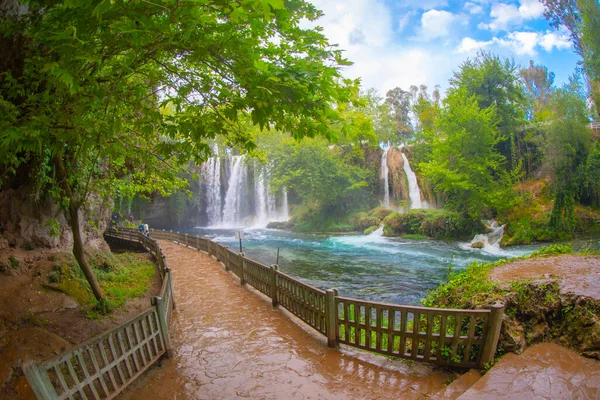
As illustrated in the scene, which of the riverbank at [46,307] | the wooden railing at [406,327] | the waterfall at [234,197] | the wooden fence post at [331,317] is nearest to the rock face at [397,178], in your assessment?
the waterfall at [234,197]

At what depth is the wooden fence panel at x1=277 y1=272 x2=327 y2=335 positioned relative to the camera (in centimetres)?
614

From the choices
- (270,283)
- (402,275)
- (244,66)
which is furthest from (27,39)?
(402,275)

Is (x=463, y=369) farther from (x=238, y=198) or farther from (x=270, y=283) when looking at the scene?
(x=238, y=198)

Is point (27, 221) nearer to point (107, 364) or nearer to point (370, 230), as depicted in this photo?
point (107, 364)

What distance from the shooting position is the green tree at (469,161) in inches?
811

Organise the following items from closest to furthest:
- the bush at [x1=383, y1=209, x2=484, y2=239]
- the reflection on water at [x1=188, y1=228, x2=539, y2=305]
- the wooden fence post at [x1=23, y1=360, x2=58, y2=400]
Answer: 1. the wooden fence post at [x1=23, y1=360, x2=58, y2=400]
2. the reflection on water at [x1=188, y1=228, x2=539, y2=305]
3. the bush at [x1=383, y1=209, x2=484, y2=239]

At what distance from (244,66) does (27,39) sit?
522 cm

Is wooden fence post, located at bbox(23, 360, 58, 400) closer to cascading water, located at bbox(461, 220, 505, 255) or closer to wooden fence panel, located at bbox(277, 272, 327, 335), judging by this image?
wooden fence panel, located at bbox(277, 272, 327, 335)

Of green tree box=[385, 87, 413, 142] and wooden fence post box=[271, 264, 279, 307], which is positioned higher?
green tree box=[385, 87, 413, 142]

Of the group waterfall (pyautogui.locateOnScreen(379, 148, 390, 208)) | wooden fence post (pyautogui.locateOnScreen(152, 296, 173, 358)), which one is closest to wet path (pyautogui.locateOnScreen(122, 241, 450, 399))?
wooden fence post (pyautogui.locateOnScreen(152, 296, 173, 358))

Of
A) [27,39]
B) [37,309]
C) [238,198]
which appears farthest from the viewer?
[238,198]

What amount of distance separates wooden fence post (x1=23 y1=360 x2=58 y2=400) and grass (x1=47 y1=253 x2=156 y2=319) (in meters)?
4.72

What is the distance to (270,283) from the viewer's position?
27.6 ft

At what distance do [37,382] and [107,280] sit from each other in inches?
325
